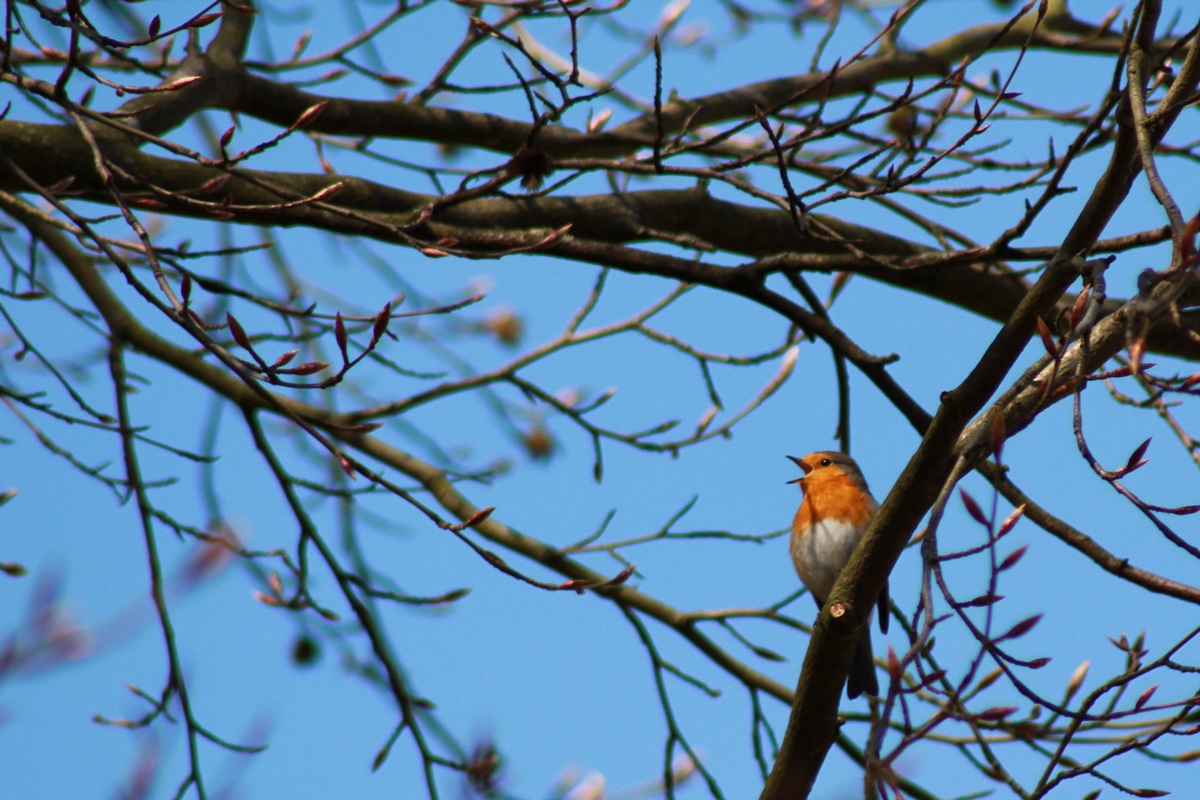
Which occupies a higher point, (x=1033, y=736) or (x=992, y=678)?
(x=1033, y=736)

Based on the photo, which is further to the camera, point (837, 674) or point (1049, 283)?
point (837, 674)

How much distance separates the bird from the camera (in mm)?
4762

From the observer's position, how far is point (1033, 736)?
335 cm

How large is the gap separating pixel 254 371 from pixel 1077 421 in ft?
4.78

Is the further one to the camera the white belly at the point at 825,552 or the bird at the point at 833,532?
the white belly at the point at 825,552

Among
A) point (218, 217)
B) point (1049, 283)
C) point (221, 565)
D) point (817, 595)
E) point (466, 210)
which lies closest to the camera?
point (221, 565)

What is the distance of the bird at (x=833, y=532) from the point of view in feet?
15.6

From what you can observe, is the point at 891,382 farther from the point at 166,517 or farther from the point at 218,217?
the point at 166,517

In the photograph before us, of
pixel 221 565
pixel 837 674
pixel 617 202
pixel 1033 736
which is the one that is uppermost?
pixel 617 202

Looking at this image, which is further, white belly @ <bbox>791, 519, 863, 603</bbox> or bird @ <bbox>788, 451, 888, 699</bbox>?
white belly @ <bbox>791, 519, 863, 603</bbox>

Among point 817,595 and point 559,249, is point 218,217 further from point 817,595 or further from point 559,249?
point 817,595

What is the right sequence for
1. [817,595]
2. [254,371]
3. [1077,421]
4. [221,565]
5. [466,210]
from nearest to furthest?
[221,565]
[1077,421]
[254,371]
[466,210]
[817,595]

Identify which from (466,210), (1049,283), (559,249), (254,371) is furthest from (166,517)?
(1049,283)

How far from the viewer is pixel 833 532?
4996 mm
